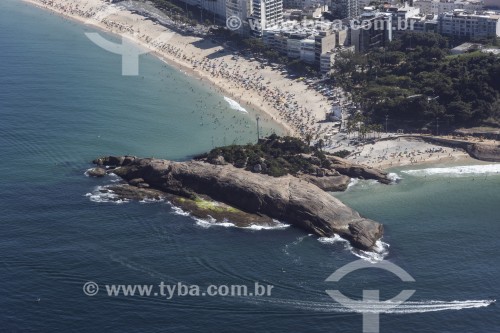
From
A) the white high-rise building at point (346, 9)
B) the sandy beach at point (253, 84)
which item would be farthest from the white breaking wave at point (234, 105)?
the white high-rise building at point (346, 9)

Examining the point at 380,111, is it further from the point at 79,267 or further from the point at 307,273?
the point at 79,267

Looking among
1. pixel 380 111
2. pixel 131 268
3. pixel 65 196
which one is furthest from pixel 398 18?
pixel 131 268

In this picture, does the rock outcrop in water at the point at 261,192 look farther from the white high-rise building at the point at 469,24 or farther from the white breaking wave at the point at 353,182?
Result: the white high-rise building at the point at 469,24

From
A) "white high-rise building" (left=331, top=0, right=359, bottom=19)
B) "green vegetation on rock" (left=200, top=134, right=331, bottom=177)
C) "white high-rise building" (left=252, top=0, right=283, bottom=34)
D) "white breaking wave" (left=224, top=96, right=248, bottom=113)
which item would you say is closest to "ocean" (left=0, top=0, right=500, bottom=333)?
"white breaking wave" (left=224, top=96, right=248, bottom=113)

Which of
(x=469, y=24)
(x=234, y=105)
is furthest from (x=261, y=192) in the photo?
(x=469, y=24)

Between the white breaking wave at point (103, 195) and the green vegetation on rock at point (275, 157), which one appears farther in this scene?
the green vegetation on rock at point (275, 157)

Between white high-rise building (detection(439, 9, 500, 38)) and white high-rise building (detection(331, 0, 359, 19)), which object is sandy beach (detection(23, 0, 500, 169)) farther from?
white high-rise building (detection(439, 9, 500, 38))
